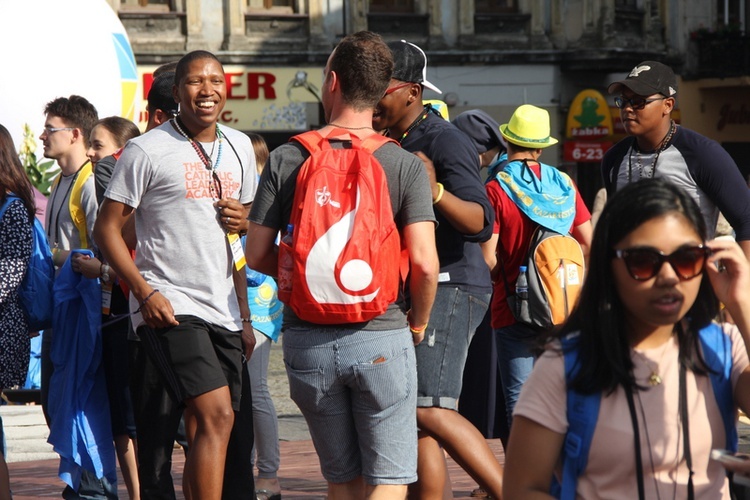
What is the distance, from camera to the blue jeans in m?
6.00

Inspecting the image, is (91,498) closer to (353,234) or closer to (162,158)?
(162,158)

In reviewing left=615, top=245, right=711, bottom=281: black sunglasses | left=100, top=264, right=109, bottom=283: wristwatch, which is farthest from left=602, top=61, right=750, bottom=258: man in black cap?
left=615, top=245, right=711, bottom=281: black sunglasses

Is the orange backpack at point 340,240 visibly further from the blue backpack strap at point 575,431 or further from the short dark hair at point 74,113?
the short dark hair at point 74,113

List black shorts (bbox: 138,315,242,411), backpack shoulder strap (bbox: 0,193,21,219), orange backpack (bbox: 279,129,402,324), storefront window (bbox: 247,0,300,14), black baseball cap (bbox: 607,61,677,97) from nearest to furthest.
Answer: orange backpack (bbox: 279,129,402,324) → black shorts (bbox: 138,315,242,411) → black baseball cap (bbox: 607,61,677,97) → backpack shoulder strap (bbox: 0,193,21,219) → storefront window (bbox: 247,0,300,14)

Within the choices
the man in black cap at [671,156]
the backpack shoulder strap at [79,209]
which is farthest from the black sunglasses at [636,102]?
the backpack shoulder strap at [79,209]

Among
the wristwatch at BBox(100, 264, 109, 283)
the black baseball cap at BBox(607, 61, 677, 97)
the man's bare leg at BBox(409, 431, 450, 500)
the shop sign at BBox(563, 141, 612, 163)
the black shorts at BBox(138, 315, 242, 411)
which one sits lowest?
the shop sign at BBox(563, 141, 612, 163)

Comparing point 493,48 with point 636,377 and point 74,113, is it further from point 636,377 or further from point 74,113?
point 636,377

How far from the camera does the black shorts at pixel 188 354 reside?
16.8ft

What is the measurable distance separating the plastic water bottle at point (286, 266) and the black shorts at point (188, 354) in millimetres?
890

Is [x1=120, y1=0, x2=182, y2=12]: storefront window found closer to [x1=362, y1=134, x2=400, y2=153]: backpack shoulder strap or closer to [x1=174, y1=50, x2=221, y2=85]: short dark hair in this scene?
[x1=174, y1=50, x2=221, y2=85]: short dark hair

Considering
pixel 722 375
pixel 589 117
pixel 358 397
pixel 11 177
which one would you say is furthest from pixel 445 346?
pixel 589 117

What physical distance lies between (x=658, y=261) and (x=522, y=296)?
126 inches

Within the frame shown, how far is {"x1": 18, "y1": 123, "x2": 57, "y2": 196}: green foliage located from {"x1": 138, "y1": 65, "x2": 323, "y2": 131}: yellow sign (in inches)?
542

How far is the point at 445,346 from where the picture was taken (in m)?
5.09
